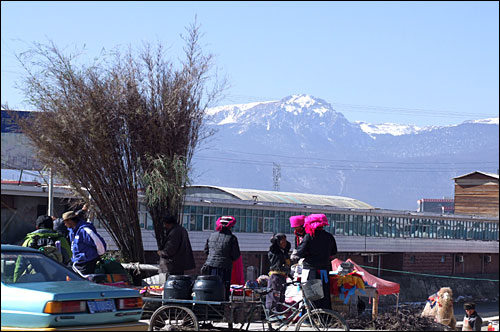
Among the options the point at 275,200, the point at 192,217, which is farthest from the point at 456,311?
the point at 192,217

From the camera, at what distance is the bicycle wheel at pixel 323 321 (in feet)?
33.3

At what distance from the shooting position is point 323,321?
1027 cm

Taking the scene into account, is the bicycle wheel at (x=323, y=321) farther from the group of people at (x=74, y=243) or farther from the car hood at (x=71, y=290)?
the group of people at (x=74, y=243)

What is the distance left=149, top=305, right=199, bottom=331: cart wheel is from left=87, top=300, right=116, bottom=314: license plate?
6.55 ft

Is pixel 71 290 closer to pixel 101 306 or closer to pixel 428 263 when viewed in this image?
pixel 101 306

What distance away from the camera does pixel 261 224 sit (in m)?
47.6

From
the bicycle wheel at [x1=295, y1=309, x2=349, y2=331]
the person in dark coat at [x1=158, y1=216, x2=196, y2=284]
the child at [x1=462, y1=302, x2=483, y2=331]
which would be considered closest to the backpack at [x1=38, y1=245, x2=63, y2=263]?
the person in dark coat at [x1=158, y1=216, x2=196, y2=284]

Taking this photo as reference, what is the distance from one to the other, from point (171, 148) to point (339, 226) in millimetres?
36863

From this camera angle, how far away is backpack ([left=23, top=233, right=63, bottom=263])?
1178cm

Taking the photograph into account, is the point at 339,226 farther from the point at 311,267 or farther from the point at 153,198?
the point at 311,267

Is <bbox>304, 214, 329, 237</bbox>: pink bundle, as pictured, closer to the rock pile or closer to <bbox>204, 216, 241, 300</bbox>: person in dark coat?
<bbox>204, 216, 241, 300</bbox>: person in dark coat

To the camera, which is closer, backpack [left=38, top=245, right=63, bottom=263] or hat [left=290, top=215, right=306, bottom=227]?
backpack [left=38, top=245, right=63, bottom=263]

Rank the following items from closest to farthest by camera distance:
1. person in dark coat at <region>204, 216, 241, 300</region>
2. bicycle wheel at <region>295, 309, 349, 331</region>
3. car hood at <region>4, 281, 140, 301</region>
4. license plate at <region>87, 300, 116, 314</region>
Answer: car hood at <region>4, 281, 140, 301</region> → license plate at <region>87, 300, 116, 314</region> → bicycle wheel at <region>295, 309, 349, 331</region> → person in dark coat at <region>204, 216, 241, 300</region>

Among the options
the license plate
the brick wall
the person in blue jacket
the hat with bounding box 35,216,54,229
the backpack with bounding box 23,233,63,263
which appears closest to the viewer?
the license plate
